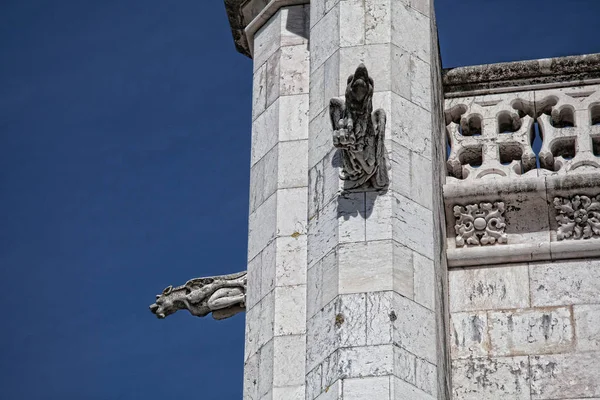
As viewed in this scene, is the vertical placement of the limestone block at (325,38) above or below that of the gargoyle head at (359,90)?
above

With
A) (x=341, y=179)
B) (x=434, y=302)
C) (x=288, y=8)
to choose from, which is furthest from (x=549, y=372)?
(x=288, y=8)

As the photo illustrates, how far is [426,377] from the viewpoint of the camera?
11.0 meters

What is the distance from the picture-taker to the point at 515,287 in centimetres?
1261

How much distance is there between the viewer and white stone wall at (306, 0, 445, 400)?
35.9 feet

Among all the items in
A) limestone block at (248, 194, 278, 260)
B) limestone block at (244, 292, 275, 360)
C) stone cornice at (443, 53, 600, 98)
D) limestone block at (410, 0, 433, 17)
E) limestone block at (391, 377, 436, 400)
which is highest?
limestone block at (410, 0, 433, 17)

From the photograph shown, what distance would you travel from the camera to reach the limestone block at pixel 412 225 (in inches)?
453

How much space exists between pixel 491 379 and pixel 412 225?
1319 millimetres

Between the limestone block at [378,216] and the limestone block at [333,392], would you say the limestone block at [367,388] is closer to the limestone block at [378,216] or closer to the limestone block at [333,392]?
the limestone block at [333,392]

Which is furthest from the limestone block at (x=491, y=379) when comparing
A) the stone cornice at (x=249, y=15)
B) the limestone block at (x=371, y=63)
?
the stone cornice at (x=249, y=15)

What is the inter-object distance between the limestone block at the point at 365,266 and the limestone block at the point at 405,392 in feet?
2.22

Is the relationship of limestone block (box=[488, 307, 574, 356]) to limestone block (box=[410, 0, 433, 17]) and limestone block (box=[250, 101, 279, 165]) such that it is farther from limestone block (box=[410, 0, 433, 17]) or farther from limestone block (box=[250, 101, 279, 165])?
limestone block (box=[410, 0, 433, 17])

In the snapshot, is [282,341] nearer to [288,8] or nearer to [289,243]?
[289,243]

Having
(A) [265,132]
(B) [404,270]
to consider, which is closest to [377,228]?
(B) [404,270]

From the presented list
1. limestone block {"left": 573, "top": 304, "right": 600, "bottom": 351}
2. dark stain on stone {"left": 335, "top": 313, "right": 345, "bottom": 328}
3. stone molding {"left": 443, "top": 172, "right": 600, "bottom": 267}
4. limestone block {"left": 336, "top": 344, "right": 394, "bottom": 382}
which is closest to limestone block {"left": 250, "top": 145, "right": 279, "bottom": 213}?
stone molding {"left": 443, "top": 172, "right": 600, "bottom": 267}
